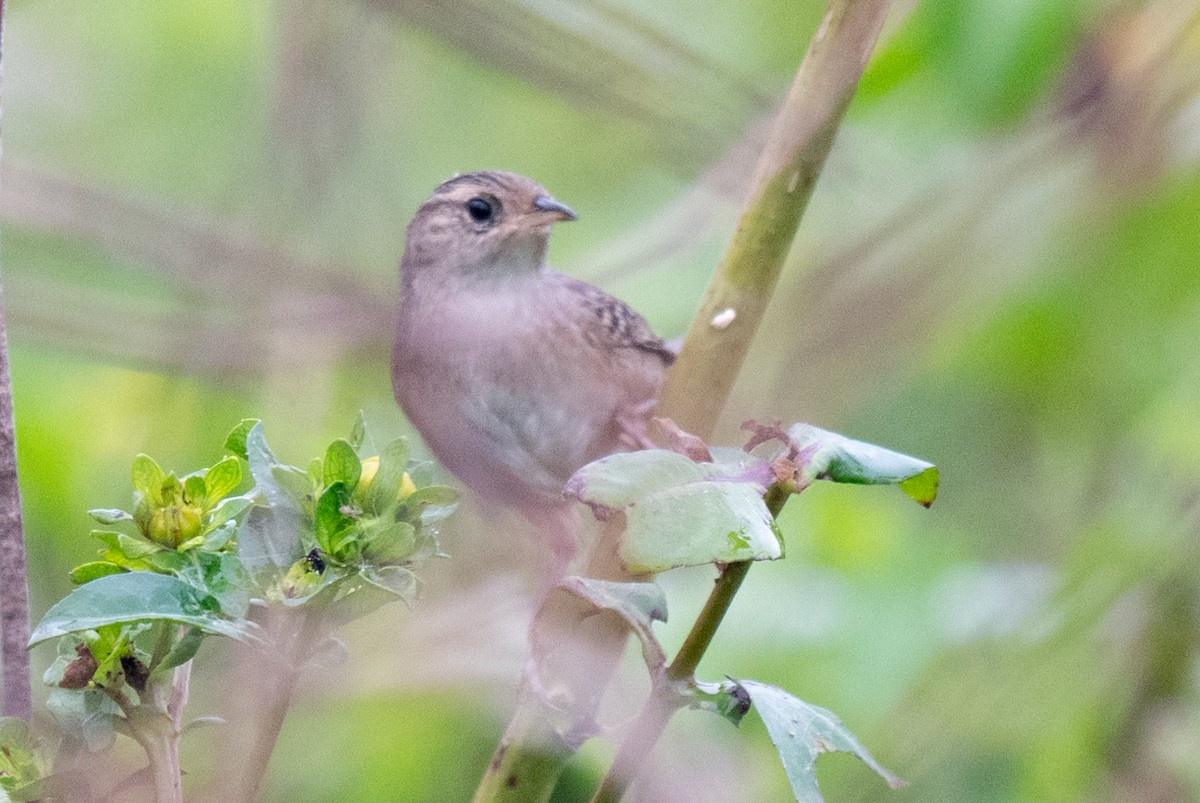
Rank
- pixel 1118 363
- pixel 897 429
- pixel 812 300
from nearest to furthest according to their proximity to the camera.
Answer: pixel 812 300
pixel 1118 363
pixel 897 429

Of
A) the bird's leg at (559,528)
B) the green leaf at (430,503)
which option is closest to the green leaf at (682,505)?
the green leaf at (430,503)

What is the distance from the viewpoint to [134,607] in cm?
93

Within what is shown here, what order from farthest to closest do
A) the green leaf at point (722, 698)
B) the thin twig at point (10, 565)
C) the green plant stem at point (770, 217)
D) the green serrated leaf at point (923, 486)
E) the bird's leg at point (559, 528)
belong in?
the bird's leg at point (559, 528) → the green plant stem at point (770, 217) → the green serrated leaf at point (923, 486) → the green leaf at point (722, 698) → the thin twig at point (10, 565)

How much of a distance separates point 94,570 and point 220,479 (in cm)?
12

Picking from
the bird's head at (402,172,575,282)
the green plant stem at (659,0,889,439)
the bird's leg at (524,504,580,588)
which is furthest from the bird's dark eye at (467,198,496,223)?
the green plant stem at (659,0,889,439)

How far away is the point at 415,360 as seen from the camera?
10.8 feet

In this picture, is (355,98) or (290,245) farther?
(355,98)

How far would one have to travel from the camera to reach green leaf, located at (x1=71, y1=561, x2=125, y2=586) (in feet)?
3.39

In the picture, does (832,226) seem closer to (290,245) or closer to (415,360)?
(415,360)

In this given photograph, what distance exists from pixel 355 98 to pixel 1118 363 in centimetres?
190

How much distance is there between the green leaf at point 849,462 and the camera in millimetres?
1017

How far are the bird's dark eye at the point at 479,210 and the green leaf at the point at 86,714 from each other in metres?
2.54

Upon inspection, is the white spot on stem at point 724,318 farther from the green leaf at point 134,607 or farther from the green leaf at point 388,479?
the green leaf at point 134,607

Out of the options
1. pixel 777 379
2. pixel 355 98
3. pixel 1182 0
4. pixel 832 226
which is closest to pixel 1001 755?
pixel 777 379
